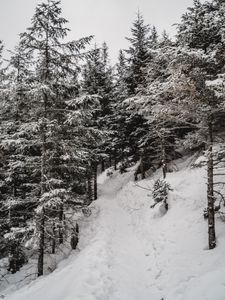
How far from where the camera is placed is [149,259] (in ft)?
44.2

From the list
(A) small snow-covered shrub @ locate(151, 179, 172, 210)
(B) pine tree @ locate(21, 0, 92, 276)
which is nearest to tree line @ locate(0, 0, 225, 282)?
(B) pine tree @ locate(21, 0, 92, 276)

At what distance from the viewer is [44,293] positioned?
11078mm

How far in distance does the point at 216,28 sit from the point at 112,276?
11.7 m

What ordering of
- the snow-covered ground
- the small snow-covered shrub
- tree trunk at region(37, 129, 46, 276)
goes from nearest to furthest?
1. the snow-covered ground
2. tree trunk at region(37, 129, 46, 276)
3. the small snow-covered shrub

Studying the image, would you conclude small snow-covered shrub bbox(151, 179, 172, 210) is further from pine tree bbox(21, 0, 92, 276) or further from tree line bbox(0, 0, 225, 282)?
pine tree bbox(21, 0, 92, 276)

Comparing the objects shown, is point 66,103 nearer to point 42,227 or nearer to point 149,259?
point 42,227

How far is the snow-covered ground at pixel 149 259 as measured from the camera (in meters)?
9.91

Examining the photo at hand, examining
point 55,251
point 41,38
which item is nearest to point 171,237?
point 55,251

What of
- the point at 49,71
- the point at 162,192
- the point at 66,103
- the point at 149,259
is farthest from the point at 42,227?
the point at 49,71

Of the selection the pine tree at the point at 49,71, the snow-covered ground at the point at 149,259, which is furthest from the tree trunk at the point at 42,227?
the snow-covered ground at the point at 149,259

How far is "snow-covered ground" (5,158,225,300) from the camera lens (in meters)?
9.91

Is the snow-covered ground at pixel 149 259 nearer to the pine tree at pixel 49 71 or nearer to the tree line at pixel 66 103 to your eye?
the tree line at pixel 66 103

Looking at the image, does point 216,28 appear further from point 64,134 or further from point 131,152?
point 131,152

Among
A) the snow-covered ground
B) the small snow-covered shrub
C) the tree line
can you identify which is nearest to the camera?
the snow-covered ground
